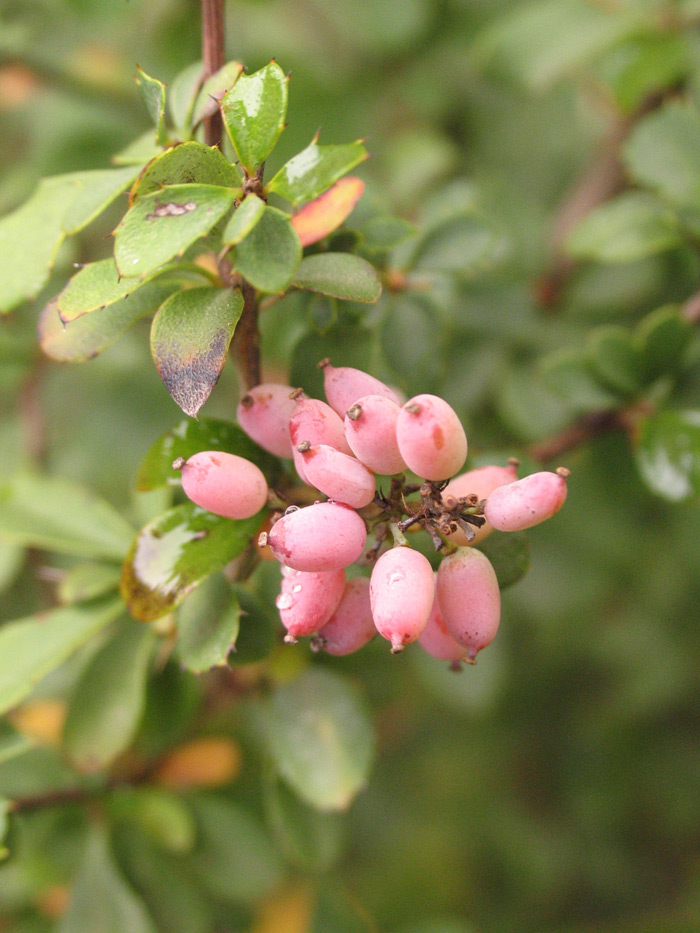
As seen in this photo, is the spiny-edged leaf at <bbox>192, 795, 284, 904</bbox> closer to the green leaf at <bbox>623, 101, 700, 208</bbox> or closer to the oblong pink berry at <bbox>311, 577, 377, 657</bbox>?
the oblong pink berry at <bbox>311, 577, 377, 657</bbox>

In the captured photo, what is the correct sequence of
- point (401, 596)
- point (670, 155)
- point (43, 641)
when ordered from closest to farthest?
1. point (401, 596)
2. point (43, 641)
3. point (670, 155)

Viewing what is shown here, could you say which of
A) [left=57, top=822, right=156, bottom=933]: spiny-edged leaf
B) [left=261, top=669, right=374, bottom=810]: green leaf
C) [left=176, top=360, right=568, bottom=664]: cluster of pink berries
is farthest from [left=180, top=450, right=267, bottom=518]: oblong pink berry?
[left=57, top=822, right=156, bottom=933]: spiny-edged leaf

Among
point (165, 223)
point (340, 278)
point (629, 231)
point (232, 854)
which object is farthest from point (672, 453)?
point (232, 854)

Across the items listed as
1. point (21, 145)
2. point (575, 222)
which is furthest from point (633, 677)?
point (21, 145)

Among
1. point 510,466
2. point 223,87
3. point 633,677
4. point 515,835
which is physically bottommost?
point 515,835

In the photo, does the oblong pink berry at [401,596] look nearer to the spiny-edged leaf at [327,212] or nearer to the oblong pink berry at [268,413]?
the oblong pink berry at [268,413]

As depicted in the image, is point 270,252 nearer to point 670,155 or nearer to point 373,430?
point 373,430

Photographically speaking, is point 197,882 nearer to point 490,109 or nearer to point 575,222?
A: point 575,222
